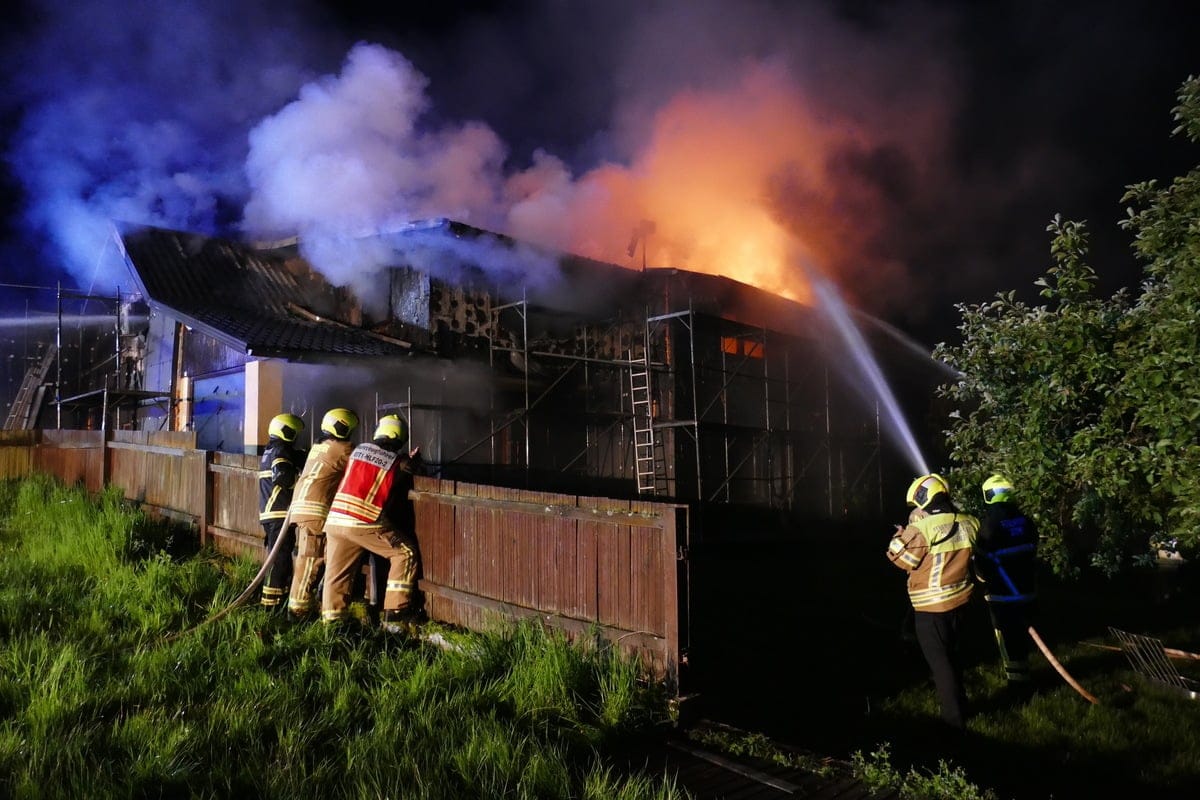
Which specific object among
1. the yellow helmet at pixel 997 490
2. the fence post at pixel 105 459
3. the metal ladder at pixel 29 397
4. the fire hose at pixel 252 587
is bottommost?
the fire hose at pixel 252 587

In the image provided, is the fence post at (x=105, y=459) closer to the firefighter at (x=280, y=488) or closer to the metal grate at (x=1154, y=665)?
the firefighter at (x=280, y=488)

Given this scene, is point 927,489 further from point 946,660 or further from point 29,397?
point 29,397

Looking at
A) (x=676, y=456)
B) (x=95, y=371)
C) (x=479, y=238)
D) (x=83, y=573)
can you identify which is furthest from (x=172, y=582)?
(x=95, y=371)

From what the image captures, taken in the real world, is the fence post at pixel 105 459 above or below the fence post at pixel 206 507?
above

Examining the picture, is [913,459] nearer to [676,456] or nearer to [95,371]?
[676,456]

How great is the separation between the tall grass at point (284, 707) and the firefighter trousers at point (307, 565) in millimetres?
268

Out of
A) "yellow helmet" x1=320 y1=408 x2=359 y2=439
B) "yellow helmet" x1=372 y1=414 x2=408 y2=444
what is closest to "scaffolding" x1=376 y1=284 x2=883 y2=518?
"yellow helmet" x1=320 y1=408 x2=359 y2=439

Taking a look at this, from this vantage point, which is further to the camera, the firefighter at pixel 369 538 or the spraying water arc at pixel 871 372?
the spraying water arc at pixel 871 372

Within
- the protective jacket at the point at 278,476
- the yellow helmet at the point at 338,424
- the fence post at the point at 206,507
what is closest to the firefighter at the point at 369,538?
the yellow helmet at the point at 338,424

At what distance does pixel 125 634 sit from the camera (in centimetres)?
532

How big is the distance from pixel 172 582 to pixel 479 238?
859 cm

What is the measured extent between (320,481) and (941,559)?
462 centimetres

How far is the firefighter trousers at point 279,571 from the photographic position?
6.28 meters

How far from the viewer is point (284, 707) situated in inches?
160
